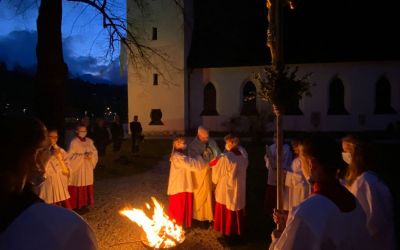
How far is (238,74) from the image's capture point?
1031 inches

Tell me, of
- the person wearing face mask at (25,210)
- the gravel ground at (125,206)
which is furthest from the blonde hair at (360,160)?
the gravel ground at (125,206)

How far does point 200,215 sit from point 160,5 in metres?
22.5

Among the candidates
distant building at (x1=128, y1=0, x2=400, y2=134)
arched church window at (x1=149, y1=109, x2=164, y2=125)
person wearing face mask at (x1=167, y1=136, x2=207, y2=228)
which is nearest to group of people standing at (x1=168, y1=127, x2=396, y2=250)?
person wearing face mask at (x1=167, y1=136, x2=207, y2=228)

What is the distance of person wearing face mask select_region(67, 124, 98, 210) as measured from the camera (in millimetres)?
8281

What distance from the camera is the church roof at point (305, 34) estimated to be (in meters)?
24.1

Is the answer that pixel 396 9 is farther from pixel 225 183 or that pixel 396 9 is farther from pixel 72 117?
pixel 72 117

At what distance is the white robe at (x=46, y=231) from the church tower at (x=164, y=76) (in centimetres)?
2427

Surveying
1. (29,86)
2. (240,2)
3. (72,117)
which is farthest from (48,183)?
(29,86)

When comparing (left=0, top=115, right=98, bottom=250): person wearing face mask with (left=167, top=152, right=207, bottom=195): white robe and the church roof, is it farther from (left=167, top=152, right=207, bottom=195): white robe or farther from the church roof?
the church roof

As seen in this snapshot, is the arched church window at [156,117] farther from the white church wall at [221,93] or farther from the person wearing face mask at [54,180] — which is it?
the person wearing face mask at [54,180]

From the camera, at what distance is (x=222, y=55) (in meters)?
26.5

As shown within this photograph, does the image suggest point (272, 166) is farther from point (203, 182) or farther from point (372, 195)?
point (372, 195)

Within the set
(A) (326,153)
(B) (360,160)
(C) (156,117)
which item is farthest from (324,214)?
(C) (156,117)

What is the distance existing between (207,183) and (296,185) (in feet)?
6.12
